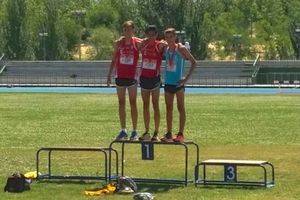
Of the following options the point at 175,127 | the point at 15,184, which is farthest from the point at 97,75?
the point at 15,184

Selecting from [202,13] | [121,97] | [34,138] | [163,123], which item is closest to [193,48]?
[202,13]

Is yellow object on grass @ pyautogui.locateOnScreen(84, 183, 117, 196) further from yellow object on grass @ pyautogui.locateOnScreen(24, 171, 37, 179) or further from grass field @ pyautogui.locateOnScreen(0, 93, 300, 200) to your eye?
yellow object on grass @ pyautogui.locateOnScreen(24, 171, 37, 179)

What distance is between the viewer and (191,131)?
23703 mm

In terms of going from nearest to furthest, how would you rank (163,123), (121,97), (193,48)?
(121,97)
(163,123)
(193,48)

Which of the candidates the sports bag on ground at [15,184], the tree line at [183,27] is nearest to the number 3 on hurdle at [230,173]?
the sports bag on ground at [15,184]

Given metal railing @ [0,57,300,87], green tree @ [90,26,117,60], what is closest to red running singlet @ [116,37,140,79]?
metal railing @ [0,57,300,87]

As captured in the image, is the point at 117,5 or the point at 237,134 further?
the point at 117,5

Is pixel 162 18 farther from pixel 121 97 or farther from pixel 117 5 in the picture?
pixel 121 97

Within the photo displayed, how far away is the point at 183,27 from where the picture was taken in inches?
3017

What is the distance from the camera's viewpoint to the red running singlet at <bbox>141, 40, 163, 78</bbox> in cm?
1405

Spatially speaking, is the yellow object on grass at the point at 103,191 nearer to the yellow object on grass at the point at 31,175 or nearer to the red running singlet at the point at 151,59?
the yellow object on grass at the point at 31,175

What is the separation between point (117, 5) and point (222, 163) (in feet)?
232

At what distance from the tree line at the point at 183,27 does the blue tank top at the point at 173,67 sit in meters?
59.8

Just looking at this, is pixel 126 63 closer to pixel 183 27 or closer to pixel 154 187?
pixel 154 187
